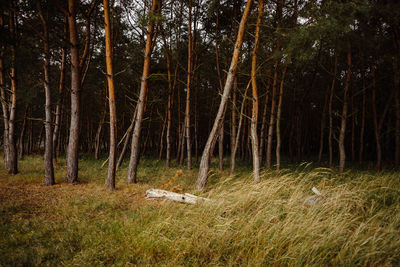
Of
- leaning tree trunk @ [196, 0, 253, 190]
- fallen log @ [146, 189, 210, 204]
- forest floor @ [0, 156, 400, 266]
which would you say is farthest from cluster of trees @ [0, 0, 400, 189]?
forest floor @ [0, 156, 400, 266]

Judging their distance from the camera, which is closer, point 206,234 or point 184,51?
point 206,234

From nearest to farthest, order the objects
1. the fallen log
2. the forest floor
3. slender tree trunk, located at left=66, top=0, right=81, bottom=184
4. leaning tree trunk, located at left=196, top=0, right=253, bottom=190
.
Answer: the forest floor, the fallen log, leaning tree trunk, located at left=196, top=0, right=253, bottom=190, slender tree trunk, located at left=66, top=0, right=81, bottom=184

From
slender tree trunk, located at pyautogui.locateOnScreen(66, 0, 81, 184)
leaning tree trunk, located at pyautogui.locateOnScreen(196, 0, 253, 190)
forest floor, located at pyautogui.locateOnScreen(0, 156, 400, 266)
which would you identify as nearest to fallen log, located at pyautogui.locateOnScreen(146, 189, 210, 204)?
forest floor, located at pyautogui.locateOnScreen(0, 156, 400, 266)

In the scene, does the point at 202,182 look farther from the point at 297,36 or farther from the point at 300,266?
the point at 297,36

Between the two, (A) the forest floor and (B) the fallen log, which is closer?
(A) the forest floor

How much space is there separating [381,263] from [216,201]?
9.87 ft

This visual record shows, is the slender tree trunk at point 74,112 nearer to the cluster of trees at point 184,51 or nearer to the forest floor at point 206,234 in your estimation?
the cluster of trees at point 184,51

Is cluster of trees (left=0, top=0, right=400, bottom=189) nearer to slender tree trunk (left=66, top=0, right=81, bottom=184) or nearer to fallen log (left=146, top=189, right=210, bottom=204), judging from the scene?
slender tree trunk (left=66, top=0, right=81, bottom=184)

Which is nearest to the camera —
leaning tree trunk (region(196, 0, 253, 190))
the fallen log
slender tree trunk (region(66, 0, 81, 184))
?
the fallen log

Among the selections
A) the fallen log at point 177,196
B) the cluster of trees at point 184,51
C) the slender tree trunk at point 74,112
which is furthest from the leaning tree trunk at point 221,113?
the slender tree trunk at point 74,112

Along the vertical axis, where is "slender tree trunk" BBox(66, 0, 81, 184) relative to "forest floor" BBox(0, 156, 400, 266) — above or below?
above

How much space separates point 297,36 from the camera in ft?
21.7

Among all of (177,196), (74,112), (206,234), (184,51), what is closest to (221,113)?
(177,196)

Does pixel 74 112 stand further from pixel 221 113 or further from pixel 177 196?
pixel 221 113
